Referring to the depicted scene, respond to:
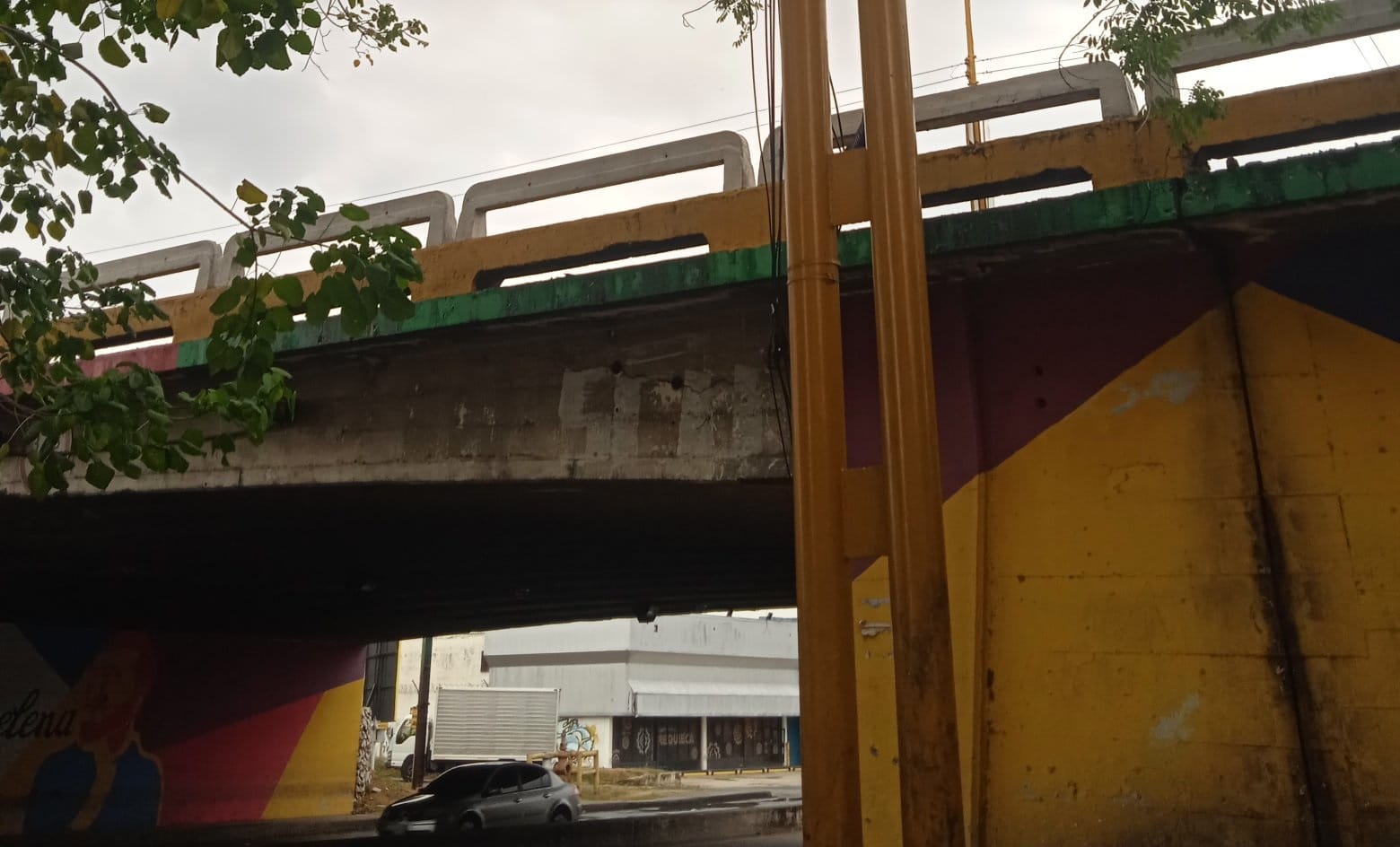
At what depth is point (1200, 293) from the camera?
5.25 m

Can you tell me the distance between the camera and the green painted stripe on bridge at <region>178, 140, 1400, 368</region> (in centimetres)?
466

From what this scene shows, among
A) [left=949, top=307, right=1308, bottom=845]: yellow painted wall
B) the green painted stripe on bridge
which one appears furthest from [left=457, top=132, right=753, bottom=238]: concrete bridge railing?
[left=949, top=307, right=1308, bottom=845]: yellow painted wall

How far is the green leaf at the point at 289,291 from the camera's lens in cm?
426

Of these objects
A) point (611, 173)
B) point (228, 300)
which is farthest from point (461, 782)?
point (228, 300)

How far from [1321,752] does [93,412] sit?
554 centimetres

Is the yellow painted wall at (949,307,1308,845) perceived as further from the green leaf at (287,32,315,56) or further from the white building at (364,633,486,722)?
the white building at (364,633,486,722)

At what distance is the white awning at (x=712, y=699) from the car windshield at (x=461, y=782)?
20.2 meters

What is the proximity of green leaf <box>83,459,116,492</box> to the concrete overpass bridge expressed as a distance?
259cm

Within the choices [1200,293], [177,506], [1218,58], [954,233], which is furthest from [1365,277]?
[177,506]

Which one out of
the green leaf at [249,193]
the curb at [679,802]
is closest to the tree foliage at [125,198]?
the green leaf at [249,193]

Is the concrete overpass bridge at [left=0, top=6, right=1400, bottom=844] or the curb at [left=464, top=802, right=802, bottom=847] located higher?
the concrete overpass bridge at [left=0, top=6, right=1400, bottom=844]

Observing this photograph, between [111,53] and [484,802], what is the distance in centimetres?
1593

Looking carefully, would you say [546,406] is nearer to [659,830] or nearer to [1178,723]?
[1178,723]

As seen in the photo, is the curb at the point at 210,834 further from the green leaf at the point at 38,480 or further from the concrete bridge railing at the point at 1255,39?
the concrete bridge railing at the point at 1255,39
